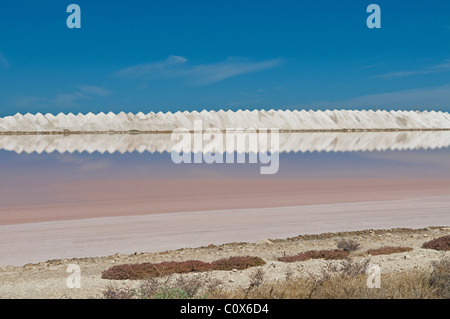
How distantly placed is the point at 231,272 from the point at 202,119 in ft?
324

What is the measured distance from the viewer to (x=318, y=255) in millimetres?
9570

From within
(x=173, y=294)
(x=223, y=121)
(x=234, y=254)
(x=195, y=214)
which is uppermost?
(x=223, y=121)

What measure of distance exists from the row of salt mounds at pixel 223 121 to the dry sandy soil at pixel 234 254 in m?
90.6

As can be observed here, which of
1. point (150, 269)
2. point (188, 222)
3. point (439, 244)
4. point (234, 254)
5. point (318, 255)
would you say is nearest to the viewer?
point (150, 269)

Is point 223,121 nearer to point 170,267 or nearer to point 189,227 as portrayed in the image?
point 189,227

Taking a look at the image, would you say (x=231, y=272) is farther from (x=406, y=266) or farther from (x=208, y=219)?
(x=208, y=219)

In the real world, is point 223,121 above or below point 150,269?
above

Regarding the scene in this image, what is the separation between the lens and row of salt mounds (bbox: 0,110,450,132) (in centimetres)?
10000

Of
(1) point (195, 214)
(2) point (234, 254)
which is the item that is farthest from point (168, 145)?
(2) point (234, 254)

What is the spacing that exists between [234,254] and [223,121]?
317ft

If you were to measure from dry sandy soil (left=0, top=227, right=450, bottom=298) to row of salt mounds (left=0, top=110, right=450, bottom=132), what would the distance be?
90643mm

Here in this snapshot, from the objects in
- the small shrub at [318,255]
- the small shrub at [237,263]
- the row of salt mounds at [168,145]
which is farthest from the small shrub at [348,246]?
the row of salt mounds at [168,145]
